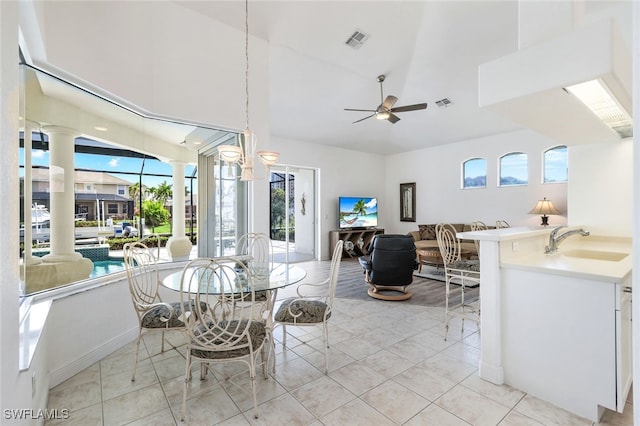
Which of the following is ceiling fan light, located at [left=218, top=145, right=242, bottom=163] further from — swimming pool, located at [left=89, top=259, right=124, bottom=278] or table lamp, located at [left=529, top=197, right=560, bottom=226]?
table lamp, located at [left=529, top=197, right=560, bottom=226]

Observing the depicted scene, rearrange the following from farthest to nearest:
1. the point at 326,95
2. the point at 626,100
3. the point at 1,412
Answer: the point at 326,95
the point at 626,100
the point at 1,412

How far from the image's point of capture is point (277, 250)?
855 centimetres

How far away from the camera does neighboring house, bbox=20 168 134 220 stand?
2350mm

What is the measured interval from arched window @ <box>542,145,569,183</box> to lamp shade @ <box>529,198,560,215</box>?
1.96 ft

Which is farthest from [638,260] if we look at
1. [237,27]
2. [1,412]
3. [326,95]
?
[326,95]

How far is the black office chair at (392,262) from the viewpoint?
4.20m

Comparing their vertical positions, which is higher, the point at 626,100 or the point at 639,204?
the point at 626,100

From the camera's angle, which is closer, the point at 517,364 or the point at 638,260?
the point at 638,260

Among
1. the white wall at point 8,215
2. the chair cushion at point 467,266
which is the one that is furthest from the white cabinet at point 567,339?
the white wall at point 8,215

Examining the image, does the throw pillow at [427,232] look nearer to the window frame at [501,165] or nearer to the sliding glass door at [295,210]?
the window frame at [501,165]

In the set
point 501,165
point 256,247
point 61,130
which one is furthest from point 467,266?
point 501,165

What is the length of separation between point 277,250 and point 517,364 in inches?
273

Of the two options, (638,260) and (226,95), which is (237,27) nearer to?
(226,95)

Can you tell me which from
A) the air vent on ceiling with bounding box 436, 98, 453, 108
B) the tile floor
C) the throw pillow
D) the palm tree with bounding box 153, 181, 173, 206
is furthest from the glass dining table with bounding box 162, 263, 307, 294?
the throw pillow
